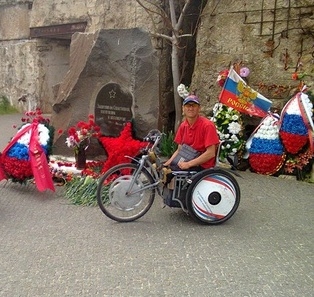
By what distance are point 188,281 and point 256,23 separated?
4.87 m

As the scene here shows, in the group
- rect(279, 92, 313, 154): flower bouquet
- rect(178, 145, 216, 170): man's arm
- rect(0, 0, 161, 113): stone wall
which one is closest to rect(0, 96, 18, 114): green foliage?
rect(0, 0, 161, 113): stone wall

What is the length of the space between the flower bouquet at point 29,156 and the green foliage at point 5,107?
796cm

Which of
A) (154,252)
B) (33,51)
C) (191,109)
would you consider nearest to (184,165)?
(191,109)

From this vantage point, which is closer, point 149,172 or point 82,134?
point 149,172

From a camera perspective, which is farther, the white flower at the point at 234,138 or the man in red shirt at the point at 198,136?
the white flower at the point at 234,138

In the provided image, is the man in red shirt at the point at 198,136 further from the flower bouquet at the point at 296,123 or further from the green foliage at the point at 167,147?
the green foliage at the point at 167,147

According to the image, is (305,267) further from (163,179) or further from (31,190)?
(31,190)

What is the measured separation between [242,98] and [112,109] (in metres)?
1.96

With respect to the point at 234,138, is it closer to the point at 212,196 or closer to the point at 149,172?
the point at 212,196

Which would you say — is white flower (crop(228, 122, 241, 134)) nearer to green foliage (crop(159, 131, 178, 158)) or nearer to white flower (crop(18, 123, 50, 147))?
green foliage (crop(159, 131, 178, 158))

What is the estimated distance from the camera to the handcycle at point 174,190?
3.99 metres

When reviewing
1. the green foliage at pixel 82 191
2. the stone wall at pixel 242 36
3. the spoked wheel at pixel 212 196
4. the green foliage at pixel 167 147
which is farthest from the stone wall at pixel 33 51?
the spoked wheel at pixel 212 196

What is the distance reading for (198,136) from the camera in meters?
4.02

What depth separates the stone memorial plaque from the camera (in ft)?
19.1
